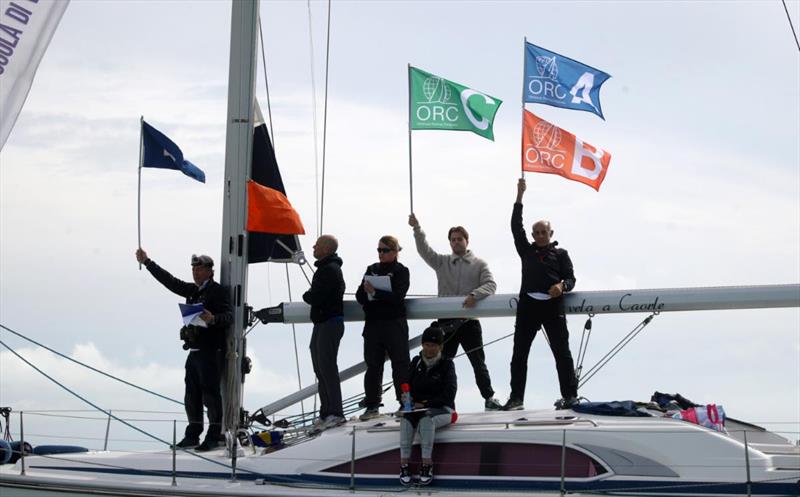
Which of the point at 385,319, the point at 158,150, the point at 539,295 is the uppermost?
the point at 158,150

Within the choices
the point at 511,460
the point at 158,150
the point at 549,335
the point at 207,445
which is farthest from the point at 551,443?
the point at 158,150

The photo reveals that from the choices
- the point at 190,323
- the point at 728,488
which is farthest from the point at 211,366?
the point at 728,488

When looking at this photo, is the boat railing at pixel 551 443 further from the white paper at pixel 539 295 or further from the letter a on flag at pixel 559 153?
the letter a on flag at pixel 559 153

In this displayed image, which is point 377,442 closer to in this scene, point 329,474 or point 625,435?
point 329,474

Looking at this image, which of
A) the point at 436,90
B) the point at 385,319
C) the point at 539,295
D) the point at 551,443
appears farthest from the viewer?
the point at 436,90

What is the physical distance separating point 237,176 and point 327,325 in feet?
5.97

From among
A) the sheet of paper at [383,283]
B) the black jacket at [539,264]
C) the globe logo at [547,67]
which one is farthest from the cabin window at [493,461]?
the globe logo at [547,67]

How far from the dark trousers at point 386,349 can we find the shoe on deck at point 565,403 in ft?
4.64

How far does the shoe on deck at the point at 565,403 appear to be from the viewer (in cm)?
1296

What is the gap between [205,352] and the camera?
1343 cm

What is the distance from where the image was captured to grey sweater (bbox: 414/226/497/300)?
1379 cm

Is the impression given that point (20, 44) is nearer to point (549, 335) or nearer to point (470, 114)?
point (470, 114)

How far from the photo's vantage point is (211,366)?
44.1 feet

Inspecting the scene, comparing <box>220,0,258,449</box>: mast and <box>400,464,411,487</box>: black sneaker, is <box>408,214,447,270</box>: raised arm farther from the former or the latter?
<box>400,464,411,487</box>: black sneaker
